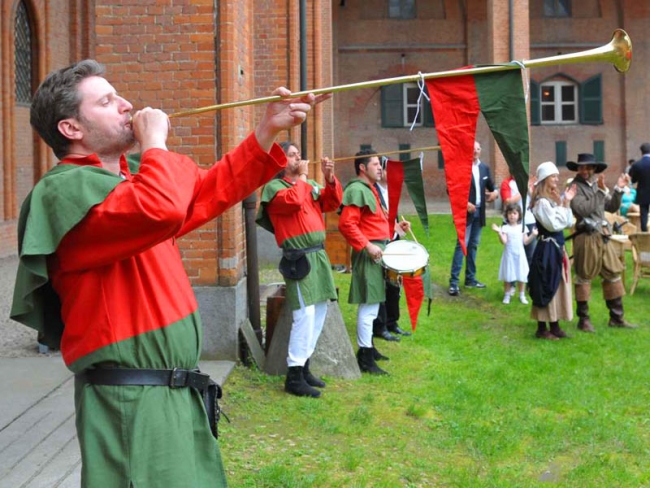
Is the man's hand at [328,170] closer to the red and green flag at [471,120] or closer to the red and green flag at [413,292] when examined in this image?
the red and green flag at [413,292]

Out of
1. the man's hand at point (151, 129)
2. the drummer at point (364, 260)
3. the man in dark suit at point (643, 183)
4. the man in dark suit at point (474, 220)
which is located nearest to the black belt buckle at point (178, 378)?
the man's hand at point (151, 129)

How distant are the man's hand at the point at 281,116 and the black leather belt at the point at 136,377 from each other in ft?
2.63

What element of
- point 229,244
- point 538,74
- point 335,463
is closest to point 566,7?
point 538,74

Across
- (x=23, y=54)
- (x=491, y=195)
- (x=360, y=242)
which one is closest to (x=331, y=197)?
(x=360, y=242)

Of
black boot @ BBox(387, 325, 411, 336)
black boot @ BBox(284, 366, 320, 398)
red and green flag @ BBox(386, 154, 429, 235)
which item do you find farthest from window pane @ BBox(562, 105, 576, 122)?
black boot @ BBox(284, 366, 320, 398)

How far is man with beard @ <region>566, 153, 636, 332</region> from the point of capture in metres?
9.77

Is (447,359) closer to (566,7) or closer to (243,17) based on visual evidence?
(243,17)

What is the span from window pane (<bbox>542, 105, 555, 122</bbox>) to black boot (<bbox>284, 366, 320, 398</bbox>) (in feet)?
92.7

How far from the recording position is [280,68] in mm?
13477

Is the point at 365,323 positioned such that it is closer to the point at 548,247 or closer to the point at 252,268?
the point at 252,268

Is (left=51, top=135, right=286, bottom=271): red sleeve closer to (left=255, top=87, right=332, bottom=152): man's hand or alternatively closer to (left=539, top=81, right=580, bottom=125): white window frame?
(left=255, top=87, right=332, bottom=152): man's hand

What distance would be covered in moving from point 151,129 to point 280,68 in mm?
11168

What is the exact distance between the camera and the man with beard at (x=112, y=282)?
96.8 inches

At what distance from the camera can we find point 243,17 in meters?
8.14
